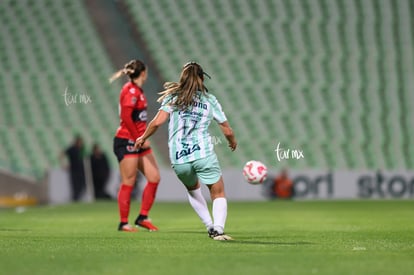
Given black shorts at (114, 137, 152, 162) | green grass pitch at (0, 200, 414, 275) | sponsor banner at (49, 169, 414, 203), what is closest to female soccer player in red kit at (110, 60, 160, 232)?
black shorts at (114, 137, 152, 162)

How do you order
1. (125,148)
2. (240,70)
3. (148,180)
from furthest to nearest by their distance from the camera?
(240,70)
(148,180)
(125,148)

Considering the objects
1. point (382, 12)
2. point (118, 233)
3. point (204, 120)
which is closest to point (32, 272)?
point (204, 120)

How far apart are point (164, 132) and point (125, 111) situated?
13901 millimetres

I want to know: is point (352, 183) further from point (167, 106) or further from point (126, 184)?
point (167, 106)

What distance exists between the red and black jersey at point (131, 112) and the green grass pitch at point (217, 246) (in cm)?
121

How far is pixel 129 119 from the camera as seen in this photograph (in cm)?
1104

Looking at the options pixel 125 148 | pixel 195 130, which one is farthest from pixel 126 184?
pixel 195 130

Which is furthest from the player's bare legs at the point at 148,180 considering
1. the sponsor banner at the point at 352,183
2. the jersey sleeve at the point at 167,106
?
the sponsor banner at the point at 352,183

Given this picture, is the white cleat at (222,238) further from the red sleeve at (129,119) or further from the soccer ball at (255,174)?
the red sleeve at (129,119)

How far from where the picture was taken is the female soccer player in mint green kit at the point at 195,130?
360 inches

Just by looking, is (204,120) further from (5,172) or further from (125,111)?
(5,172)

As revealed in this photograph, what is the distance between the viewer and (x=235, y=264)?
273 inches

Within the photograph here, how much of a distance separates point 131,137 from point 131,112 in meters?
0.31

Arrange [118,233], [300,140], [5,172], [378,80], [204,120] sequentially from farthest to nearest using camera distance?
[378,80], [300,140], [5,172], [118,233], [204,120]
